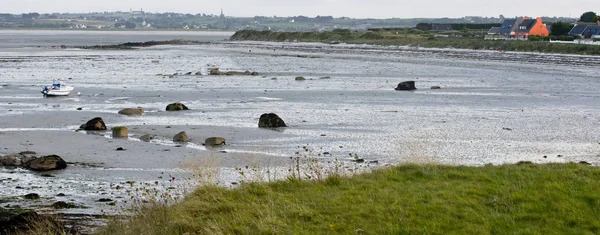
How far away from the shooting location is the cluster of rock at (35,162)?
2016 cm

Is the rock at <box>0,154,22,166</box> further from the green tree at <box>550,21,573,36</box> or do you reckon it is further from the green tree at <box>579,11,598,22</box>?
the green tree at <box>579,11,598,22</box>

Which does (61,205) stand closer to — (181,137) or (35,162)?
(35,162)

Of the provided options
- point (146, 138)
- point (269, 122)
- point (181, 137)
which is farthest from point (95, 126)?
point (269, 122)

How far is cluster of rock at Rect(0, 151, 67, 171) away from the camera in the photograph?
2016 cm

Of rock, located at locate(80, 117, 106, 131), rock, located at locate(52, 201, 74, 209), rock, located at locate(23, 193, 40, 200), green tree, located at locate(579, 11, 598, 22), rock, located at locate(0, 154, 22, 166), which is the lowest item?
rock, located at locate(80, 117, 106, 131)

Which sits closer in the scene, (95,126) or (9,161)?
(9,161)

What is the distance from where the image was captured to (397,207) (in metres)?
12.3

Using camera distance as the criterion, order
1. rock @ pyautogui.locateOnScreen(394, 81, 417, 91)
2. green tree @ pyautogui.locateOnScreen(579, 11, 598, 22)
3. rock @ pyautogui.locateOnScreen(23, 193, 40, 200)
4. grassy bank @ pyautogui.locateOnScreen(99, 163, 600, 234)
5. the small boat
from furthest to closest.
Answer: green tree @ pyautogui.locateOnScreen(579, 11, 598, 22) → rock @ pyautogui.locateOnScreen(394, 81, 417, 91) → the small boat → rock @ pyautogui.locateOnScreen(23, 193, 40, 200) → grassy bank @ pyautogui.locateOnScreen(99, 163, 600, 234)

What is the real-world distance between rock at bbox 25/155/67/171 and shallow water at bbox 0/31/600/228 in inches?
14.4

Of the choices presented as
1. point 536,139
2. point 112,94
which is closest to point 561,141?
point 536,139

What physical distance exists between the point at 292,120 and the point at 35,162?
44.6 feet

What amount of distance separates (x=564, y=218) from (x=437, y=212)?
204cm

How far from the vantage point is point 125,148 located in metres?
24.1

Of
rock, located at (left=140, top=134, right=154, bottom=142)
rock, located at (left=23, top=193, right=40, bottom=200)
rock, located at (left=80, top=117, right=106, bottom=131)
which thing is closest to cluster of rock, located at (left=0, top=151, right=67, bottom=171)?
rock, located at (left=23, top=193, right=40, bottom=200)
